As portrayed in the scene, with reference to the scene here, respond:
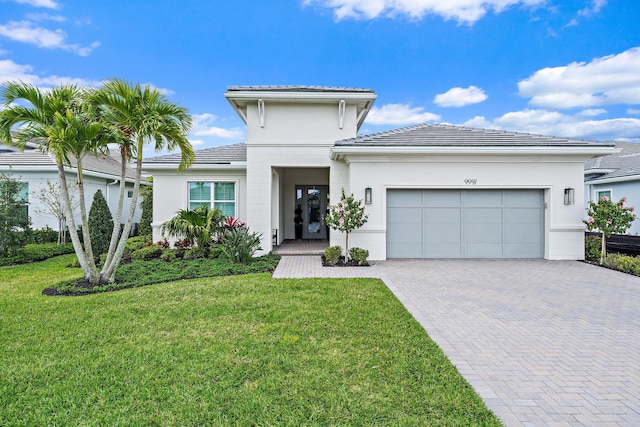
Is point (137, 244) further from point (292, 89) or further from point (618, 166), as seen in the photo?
point (618, 166)

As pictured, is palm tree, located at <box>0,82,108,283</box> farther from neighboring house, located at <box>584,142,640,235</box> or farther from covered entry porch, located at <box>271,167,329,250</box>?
neighboring house, located at <box>584,142,640,235</box>

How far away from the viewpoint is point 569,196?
408 inches

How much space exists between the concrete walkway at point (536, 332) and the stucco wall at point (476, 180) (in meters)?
1.63

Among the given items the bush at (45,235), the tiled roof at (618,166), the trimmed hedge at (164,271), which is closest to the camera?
the trimmed hedge at (164,271)

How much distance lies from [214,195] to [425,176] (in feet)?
26.1

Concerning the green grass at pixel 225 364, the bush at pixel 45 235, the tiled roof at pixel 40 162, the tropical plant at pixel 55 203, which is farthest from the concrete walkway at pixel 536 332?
the tiled roof at pixel 40 162

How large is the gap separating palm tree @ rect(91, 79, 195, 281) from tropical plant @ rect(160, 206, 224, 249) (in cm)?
314

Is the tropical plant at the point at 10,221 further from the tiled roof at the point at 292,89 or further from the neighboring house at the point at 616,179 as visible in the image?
the neighboring house at the point at 616,179

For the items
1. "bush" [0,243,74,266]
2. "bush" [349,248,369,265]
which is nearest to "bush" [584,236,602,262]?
"bush" [349,248,369,265]

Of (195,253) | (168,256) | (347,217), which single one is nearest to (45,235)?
(168,256)

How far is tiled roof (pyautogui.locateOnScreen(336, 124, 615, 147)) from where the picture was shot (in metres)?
10.2

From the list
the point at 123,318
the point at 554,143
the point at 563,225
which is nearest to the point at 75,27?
the point at 123,318

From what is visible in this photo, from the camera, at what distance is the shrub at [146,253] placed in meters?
11.0

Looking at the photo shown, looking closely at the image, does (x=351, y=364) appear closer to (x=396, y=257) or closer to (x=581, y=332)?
(x=581, y=332)
